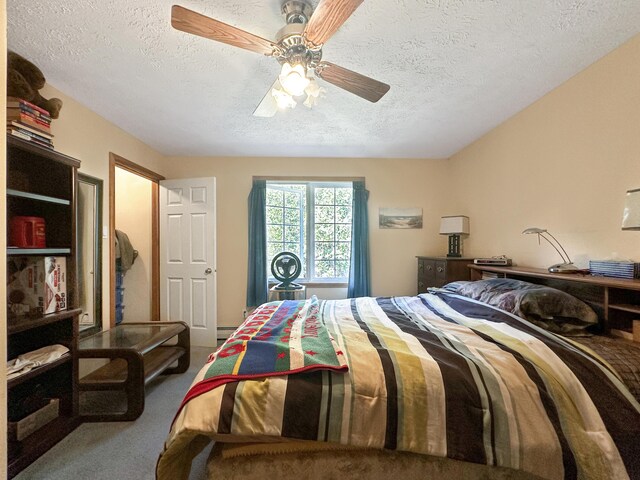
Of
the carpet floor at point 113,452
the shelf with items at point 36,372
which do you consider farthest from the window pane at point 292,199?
the shelf with items at point 36,372

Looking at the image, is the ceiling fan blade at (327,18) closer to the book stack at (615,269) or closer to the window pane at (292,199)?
the book stack at (615,269)

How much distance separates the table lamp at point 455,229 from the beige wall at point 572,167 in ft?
0.84

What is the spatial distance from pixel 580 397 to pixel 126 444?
2.31m

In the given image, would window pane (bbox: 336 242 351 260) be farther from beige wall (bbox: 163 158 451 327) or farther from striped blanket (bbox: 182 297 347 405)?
striped blanket (bbox: 182 297 347 405)

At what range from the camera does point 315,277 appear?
361 cm

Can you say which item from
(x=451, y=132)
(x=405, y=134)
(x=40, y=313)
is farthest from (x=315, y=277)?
(x=40, y=313)

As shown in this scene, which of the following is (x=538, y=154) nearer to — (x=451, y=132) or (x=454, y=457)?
(x=451, y=132)

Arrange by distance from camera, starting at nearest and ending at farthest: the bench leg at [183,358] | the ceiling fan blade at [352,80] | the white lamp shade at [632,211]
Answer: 1. the white lamp shade at [632,211]
2. the ceiling fan blade at [352,80]
3. the bench leg at [183,358]

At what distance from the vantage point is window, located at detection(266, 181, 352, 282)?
3604 millimetres

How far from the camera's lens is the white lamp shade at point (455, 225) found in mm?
2935

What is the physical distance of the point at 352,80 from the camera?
58.1 inches

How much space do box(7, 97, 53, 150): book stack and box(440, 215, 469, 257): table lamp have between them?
3465 mm

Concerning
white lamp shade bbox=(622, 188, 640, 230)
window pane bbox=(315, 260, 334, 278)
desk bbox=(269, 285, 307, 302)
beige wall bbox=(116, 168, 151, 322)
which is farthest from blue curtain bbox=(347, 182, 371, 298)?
beige wall bbox=(116, 168, 151, 322)

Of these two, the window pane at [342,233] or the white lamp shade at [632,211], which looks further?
the window pane at [342,233]
